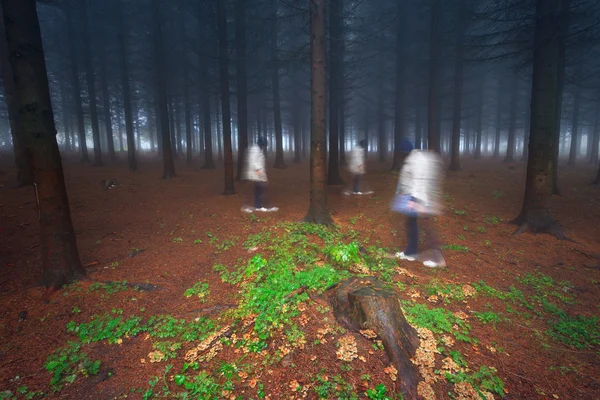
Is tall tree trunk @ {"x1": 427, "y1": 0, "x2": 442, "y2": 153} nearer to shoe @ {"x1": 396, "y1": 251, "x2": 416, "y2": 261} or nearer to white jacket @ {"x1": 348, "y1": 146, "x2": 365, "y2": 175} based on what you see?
white jacket @ {"x1": 348, "y1": 146, "x2": 365, "y2": 175}

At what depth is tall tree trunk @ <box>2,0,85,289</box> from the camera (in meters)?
4.36

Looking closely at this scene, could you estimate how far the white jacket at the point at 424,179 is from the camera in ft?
18.8

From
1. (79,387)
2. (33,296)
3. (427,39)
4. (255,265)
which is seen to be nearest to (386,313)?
(255,265)

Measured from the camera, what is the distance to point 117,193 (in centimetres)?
1215

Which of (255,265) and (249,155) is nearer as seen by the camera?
(255,265)

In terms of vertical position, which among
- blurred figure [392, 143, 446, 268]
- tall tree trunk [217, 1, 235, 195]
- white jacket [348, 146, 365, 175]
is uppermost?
tall tree trunk [217, 1, 235, 195]

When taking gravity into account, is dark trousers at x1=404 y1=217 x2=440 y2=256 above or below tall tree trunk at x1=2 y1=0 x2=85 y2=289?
below

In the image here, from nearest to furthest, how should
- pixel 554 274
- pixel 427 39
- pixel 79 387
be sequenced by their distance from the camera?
pixel 79 387 → pixel 554 274 → pixel 427 39

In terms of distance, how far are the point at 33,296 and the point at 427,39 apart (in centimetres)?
2138

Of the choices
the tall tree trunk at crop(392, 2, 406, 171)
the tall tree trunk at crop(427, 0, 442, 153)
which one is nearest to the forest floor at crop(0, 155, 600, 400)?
the tall tree trunk at crop(427, 0, 442, 153)

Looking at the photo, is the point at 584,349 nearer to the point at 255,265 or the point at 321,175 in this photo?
the point at 255,265

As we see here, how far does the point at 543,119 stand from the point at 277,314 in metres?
8.72

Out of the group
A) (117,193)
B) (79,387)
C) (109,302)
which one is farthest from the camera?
(117,193)

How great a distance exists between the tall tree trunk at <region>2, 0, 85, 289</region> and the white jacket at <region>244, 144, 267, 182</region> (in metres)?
5.30
